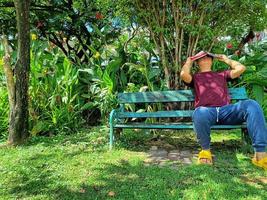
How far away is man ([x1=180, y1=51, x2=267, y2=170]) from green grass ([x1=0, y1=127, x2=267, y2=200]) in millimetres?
262

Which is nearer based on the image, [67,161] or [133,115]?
[67,161]

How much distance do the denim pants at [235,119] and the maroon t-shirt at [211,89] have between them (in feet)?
0.45

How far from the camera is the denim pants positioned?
4531 mm

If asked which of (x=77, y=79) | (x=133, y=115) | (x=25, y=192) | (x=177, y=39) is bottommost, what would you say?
(x=25, y=192)

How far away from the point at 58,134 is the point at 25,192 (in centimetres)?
280

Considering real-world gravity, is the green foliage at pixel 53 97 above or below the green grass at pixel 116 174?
above

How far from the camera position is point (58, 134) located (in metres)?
6.66

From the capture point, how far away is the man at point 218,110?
4.54 metres

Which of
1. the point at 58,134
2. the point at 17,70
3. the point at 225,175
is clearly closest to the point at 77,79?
the point at 58,134

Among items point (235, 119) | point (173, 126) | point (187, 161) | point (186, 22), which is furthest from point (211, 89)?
point (186, 22)

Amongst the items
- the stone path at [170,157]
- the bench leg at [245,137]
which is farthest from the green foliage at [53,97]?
the bench leg at [245,137]

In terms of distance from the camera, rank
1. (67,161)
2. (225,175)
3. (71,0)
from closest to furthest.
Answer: (225,175), (67,161), (71,0)

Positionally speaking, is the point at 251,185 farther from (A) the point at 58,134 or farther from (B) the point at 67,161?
(A) the point at 58,134

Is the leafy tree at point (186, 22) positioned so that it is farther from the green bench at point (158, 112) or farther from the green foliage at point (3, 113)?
the green foliage at point (3, 113)
